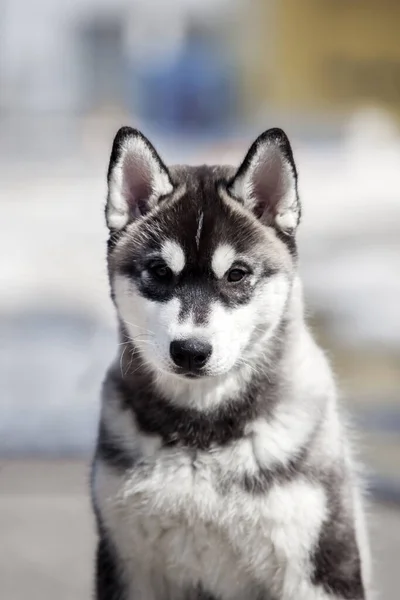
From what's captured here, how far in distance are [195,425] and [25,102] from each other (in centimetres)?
93

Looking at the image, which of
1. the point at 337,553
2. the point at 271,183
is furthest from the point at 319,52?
the point at 337,553

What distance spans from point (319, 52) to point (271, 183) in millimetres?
591

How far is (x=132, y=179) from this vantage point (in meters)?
1.63

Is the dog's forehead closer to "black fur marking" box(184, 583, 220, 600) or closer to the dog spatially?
the dog

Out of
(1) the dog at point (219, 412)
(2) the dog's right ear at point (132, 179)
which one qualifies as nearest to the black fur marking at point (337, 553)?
(1) the dog at point (219, 412)

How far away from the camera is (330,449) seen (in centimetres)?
164

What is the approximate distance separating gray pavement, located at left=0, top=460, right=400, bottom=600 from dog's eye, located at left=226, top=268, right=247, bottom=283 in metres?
0.62

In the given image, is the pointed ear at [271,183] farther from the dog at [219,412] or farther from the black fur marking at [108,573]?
the black fur marking at [108,573]

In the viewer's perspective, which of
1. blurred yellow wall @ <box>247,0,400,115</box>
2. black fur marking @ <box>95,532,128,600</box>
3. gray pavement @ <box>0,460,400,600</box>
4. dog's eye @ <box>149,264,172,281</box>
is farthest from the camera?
blurred yellow wall @ <box>247,0,400,115</box>

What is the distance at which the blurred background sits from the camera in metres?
2.00

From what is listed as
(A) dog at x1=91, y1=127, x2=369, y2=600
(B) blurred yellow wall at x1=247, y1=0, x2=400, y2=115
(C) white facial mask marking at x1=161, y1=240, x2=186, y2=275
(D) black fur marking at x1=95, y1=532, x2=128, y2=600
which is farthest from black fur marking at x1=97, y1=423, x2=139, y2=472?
(B) blurred yellow wall at x1=247, y1=0, x2=400, y2=115

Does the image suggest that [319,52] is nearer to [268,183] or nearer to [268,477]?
[268,183]

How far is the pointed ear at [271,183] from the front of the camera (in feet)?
5.09

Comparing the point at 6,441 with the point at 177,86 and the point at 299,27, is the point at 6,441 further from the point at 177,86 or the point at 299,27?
the point at 299,27
